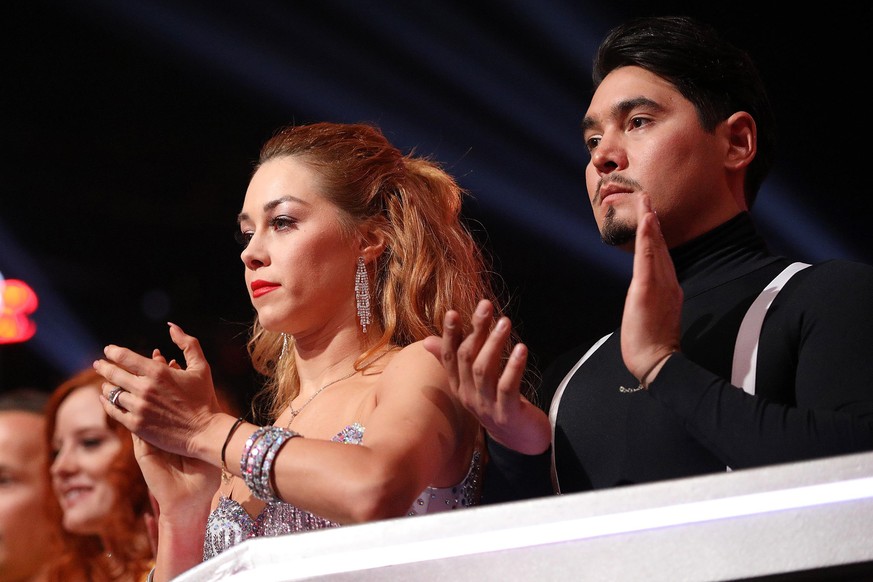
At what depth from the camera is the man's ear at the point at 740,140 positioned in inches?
72.8

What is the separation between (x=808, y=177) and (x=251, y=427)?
174 centimetres

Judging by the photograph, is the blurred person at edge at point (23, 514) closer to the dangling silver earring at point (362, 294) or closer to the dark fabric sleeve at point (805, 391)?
the dangling silver earring at point (362, 294)

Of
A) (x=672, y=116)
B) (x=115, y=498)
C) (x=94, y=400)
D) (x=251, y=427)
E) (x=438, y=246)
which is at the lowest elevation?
(x=115, y=498)

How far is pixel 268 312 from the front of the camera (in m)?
1.98

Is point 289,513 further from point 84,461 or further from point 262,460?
point 84,461

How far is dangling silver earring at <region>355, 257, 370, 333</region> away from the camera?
2057 mm

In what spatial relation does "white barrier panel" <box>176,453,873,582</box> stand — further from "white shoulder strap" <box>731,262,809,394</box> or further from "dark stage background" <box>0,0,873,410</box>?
"dark stage background" <box>0,0,873,410</box>

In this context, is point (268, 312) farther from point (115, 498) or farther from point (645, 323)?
point (115, 498)

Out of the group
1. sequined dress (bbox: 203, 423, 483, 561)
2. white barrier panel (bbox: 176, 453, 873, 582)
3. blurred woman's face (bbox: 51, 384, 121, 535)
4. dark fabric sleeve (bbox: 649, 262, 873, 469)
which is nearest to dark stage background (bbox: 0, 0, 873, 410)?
blurred woman's face (bbox: 51, 384, 121, 535)

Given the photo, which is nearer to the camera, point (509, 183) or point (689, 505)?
point (689, 505)

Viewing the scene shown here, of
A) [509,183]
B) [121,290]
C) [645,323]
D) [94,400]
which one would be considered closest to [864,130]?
[509,183]

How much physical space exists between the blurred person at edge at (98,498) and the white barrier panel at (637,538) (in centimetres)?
181

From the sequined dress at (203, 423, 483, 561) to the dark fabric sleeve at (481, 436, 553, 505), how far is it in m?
0.07

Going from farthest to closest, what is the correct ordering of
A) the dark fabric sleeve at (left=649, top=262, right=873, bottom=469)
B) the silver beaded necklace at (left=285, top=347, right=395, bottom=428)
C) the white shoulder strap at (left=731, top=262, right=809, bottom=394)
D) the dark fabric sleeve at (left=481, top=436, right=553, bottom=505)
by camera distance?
1. the silver beaded necklace at (left=285, top=347, right=395, bottom=428)
2. the dark fabric sleeve at (left=481, top=436, right=553, bottom=505)
3. the white shoulder strap at (left=731, top=262, right=809, bottom=394)
4. the dark fabric sleeve at (left=649, top=262, right=873, bottom=469)
